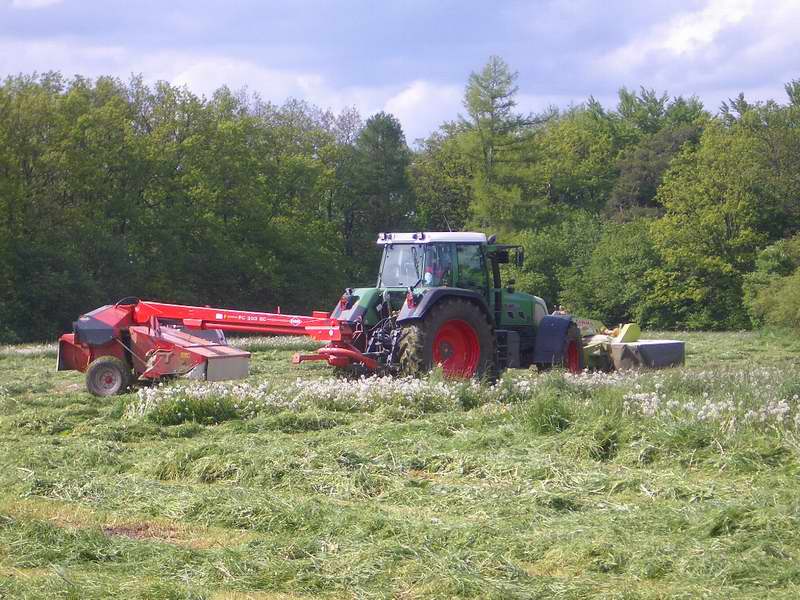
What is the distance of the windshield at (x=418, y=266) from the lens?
1484cm

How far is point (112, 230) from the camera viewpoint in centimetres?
4244

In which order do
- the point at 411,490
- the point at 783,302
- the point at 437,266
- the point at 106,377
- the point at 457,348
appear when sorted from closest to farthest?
the point at 411,490 < the point at 106,377 < the point at 457,348 < the point at 437,266 < the point at 783,302

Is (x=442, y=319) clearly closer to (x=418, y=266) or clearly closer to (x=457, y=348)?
(x=457, y=348)

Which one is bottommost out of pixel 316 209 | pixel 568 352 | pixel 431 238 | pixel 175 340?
pixel 568 352

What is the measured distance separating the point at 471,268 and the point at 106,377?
5.68 m

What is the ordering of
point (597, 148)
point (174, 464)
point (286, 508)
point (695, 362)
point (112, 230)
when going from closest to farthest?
point (286, 508)
point (174, 464)
point (695, 362)
point (112, 230)
point (597, 148)

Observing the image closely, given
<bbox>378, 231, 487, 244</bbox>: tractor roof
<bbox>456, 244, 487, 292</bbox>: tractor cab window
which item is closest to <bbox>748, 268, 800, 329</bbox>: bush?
<bbox>456, 244, 487, 292</bbox>: tractor cab window

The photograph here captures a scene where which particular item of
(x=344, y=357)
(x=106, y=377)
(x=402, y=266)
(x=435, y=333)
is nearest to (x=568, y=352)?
(x=402, y=266)

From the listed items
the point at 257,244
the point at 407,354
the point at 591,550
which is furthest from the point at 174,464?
the point at 257,244

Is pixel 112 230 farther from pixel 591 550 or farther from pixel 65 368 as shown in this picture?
pixel 591 550

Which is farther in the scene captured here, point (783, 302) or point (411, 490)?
point (783, 302)

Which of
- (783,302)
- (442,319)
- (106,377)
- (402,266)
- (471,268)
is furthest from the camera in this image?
(783,302)

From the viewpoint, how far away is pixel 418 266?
1494cm

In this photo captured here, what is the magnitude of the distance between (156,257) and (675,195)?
78.9ft
